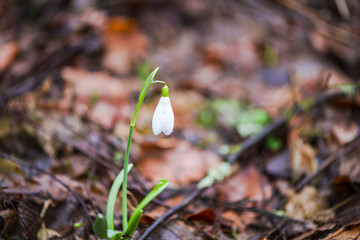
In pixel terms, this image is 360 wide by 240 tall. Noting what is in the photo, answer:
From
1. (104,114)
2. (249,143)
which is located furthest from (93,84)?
(249,143)

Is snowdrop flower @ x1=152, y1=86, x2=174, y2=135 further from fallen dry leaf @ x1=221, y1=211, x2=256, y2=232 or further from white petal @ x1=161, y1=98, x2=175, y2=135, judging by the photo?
fallen dry leaf @ x1=221, y1=211, x2=256, y2=232

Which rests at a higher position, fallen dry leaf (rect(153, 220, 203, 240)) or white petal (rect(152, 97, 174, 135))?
white petal (rect(152, 97, 174, 135))

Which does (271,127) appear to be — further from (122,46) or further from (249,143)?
(122,46)

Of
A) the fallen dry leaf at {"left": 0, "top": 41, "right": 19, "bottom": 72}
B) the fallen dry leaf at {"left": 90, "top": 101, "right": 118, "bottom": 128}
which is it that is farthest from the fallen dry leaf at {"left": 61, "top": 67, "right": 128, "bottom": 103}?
the fallen dry leaf at {"left": 0, "top": 41, "right": 19, "bottom": 72}

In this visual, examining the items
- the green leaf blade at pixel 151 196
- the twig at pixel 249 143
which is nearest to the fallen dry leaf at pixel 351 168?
the twig at pixel 249 143

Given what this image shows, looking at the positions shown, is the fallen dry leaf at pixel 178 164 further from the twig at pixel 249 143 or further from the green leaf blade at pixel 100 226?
the green leaf blade at pixel 100 226
